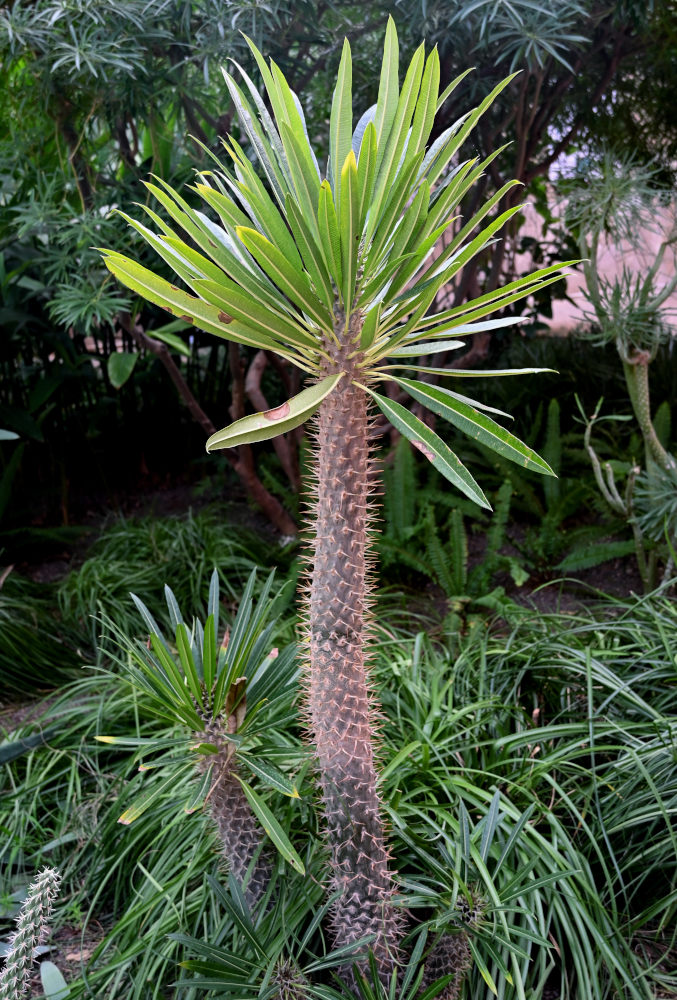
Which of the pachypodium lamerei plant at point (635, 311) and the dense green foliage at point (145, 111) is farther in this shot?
the pachypodium lamerei plant at point (635, 311)

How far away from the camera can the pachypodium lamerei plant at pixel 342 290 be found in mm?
1016

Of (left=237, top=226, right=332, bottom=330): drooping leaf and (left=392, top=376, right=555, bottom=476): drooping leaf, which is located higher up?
(left=237, top=226, right=332, bottom=330): drooping leaf

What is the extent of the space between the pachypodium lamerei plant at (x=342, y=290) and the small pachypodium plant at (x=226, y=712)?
→ 140 mm

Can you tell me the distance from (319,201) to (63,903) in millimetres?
1934

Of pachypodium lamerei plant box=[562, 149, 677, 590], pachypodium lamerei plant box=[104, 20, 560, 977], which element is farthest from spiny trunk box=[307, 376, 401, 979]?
pachypodium lamerei plant box=[562, 149, 677, 590]

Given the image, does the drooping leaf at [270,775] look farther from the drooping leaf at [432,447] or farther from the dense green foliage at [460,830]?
the drooping leaf at [432,447]

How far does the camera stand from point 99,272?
2.91 metres

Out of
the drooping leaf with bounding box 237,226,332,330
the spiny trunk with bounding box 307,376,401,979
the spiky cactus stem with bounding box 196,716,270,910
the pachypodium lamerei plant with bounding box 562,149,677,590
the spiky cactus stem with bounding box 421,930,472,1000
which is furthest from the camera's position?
the pachypodium lamerei plant with bounding box 562,149,677,590

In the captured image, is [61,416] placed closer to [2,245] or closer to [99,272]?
[2,245]

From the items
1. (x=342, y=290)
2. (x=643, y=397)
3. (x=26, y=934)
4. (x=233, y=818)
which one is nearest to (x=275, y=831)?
(x=233, y=818)

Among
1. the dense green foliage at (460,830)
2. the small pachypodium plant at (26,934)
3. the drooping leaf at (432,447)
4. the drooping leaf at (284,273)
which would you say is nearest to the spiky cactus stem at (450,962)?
the dense green foliage at (460,830)

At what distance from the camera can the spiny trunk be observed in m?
1.20

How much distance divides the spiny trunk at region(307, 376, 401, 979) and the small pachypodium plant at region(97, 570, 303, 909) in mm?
107

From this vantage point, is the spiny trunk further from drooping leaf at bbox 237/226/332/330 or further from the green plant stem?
the green plant stem
